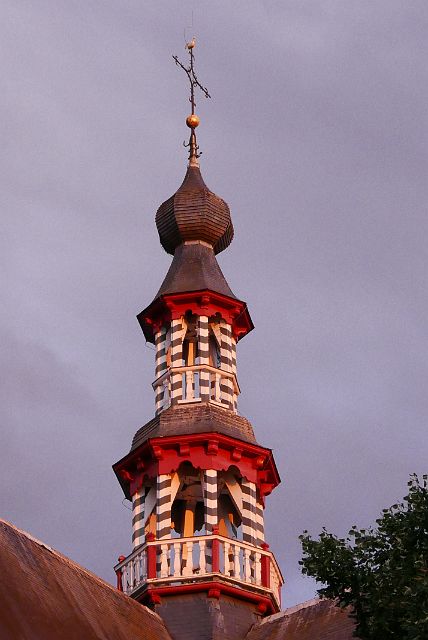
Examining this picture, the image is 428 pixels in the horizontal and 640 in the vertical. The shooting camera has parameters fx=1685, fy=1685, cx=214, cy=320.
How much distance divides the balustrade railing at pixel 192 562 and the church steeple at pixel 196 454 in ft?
0.10

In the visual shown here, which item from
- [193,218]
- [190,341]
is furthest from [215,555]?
[193,218]

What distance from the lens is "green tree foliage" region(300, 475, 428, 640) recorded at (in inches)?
1387

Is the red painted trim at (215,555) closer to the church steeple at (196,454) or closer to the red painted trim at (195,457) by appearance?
the church steeple at (196,454)

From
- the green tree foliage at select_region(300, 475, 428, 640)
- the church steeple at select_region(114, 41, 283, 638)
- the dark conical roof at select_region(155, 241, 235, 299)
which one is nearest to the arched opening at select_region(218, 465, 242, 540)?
the church steeple at select_region(114, 41, 283, 638)

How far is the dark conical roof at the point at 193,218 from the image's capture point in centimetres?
5866

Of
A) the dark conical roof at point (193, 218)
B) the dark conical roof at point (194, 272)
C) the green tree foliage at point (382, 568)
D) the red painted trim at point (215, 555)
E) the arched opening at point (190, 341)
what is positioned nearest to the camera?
the green tree foliage at point (382, 568)

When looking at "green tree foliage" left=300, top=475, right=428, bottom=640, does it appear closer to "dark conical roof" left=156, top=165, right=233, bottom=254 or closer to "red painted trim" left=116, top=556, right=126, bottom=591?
"red painted trim" left=116, top=556, right=126, bottom=591

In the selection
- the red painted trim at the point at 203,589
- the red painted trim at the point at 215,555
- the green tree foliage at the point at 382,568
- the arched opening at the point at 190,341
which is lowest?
the green tree foliage at the point at 382,568

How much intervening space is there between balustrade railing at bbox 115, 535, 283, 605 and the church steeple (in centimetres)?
3

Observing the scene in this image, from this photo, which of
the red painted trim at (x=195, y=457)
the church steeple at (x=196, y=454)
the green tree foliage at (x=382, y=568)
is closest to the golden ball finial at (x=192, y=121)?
the church steeple at (x=196, y=454)

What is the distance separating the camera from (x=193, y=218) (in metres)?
58.7

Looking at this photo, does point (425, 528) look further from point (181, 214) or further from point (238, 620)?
point (181, 214)

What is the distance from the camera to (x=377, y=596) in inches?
1407

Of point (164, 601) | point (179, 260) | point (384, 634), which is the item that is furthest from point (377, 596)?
point (179, 260)
